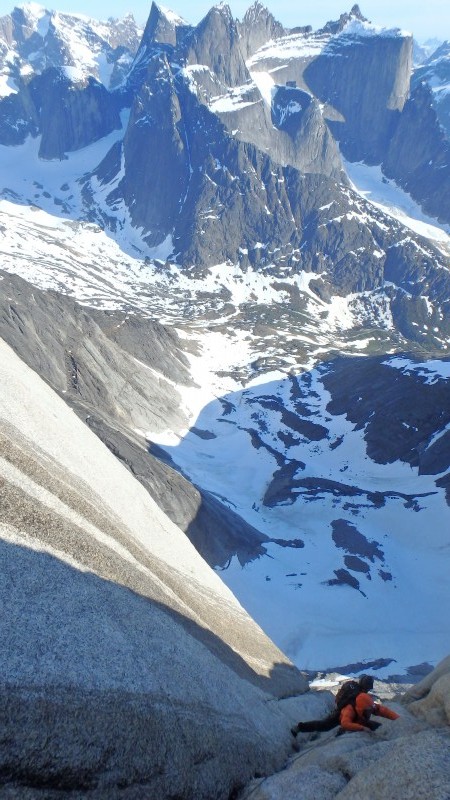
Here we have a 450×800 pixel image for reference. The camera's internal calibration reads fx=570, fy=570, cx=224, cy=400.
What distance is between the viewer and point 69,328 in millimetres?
129125

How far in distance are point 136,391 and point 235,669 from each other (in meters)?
108

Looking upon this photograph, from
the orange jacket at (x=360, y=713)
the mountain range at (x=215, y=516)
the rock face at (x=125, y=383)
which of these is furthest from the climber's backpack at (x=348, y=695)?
the rock face at (x=125, y=383)

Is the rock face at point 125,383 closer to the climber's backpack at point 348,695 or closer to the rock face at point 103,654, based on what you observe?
the rock face at point 103,654

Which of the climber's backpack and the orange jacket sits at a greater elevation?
the orange jacket

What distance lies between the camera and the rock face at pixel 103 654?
43.8 feet

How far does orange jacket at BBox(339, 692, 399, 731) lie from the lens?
1922cm

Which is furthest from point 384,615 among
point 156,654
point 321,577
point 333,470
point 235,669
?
point 156,654

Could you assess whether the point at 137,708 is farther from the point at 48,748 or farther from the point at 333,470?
the point at 333,470

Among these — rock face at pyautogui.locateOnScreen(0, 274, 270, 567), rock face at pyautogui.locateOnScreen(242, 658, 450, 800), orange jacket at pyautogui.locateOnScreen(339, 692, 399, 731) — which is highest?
rock face at pyautogui.locateOnScreen(242, 658, 450, 800)

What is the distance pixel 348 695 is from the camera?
71.6ft

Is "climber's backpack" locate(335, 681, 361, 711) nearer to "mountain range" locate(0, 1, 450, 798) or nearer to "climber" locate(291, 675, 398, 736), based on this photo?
"climber" locate(291, 675, 398, 736)

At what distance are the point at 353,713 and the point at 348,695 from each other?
2.04 m

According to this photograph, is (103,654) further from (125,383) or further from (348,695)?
(125,383)

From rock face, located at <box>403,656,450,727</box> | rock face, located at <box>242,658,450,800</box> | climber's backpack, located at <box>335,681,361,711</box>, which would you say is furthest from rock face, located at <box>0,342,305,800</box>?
rock face, located at <box>403,656,450,727</box>
